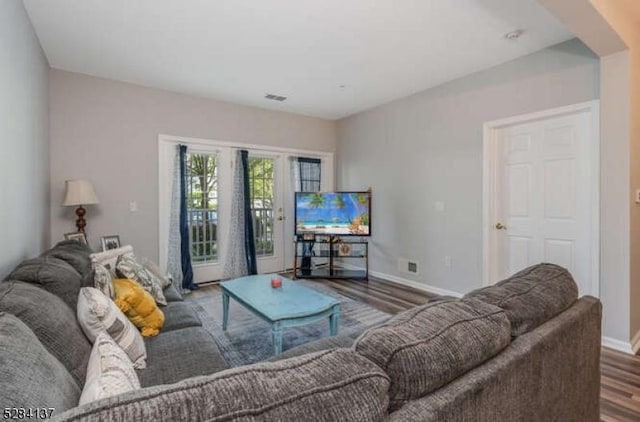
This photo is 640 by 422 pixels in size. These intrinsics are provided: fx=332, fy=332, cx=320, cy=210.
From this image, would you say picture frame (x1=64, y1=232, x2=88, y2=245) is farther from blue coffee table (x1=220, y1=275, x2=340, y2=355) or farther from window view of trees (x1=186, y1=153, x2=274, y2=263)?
blue coffee table (x1=220, y1=275, x2=340, y2=355)

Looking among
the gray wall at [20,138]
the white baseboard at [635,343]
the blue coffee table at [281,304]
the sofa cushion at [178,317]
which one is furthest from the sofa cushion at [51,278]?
the white baseboard at [635,343]

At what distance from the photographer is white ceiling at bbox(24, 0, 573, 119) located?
93.9 inches

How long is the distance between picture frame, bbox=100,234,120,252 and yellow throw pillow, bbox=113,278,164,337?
75.8 inches

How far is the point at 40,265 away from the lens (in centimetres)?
160

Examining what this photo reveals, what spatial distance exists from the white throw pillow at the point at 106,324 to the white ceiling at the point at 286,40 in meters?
2.02

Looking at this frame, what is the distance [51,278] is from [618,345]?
12.2 ft

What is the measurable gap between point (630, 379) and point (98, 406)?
2.97 meters

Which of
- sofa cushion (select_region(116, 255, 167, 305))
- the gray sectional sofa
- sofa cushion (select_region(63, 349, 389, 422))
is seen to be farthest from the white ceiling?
sofa cushion (select_region(63, 349, 389, 422))

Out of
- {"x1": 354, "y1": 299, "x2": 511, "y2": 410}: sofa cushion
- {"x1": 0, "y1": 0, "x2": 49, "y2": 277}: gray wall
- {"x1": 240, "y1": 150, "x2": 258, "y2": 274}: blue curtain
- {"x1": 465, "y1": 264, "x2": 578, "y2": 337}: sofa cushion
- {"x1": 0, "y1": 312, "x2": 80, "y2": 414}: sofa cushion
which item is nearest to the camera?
{"x1": 0, "y1": 312, "x2": 80, "y2": 414}: sofa cushion

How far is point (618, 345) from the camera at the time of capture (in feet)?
8.33

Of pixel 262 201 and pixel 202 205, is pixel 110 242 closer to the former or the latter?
pixel 202 205

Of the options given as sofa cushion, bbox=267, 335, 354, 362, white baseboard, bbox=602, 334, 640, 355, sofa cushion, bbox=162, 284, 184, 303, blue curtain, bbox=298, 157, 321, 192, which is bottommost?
white baseboard, bbox=602, 334, 640, 355

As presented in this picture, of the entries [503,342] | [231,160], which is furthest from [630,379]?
[231,160]

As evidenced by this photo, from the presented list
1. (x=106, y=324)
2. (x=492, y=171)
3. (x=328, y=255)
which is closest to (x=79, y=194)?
(x=106, y=324)
